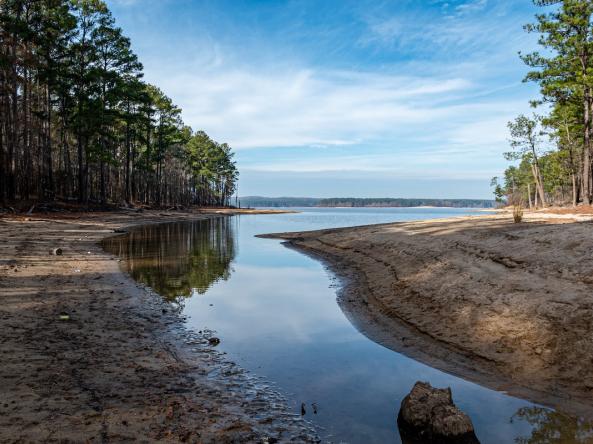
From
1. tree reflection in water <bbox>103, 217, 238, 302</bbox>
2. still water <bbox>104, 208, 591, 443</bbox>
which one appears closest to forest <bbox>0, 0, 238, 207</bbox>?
tree reflection in water <bbox>103, 217, 238, 302</bbox>

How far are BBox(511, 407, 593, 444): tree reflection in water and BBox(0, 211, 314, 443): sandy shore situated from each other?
9.45 feet

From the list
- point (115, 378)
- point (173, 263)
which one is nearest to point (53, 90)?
point (173, 263)

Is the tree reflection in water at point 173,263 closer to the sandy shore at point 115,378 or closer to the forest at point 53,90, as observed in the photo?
the sandy shore at point 115,378

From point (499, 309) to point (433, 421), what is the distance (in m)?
4.73

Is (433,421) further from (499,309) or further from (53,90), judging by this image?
(53,90)

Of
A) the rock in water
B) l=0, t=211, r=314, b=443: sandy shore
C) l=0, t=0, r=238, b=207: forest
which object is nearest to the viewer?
l=0, t=211, r=314, b=443: sandy shore

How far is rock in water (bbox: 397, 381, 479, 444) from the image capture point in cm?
449

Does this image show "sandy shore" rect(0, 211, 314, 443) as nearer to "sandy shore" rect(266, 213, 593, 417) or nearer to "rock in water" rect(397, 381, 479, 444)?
"rock in water" rect(397, 381, 479, 444)

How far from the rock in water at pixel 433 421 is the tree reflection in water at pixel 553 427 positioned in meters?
0.83

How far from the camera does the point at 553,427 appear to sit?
16.4ft

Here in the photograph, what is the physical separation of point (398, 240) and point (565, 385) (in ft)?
43.8

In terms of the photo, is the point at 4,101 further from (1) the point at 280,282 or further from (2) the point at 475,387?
(2) the point at 475,387

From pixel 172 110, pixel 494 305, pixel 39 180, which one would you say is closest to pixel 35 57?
pixel 39 180

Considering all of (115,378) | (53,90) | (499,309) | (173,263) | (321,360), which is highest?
(53,90)
